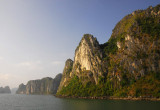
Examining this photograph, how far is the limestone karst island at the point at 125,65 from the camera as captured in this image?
99.8m

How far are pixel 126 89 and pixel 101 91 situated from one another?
22.3 meters

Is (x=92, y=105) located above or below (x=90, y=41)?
below

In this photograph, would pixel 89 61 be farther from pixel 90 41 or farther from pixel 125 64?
pixel 125 64

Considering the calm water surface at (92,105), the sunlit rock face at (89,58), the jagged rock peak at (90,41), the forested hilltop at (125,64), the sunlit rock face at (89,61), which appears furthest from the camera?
the jagged rock peak at (90,41)

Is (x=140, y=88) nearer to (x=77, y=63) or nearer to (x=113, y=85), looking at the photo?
(x=113, y=85)

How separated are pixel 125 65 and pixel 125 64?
860 mm

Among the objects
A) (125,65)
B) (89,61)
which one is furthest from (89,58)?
(125,65)

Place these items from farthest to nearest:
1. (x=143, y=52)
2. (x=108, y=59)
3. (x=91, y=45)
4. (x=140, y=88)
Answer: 1. (x=91, y=45)
2. (x=108, y=59)
3. (x=143, y=52)
4. (x=140, y=88)

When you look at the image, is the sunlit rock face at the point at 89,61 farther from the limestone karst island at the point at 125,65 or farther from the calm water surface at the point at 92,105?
the calm water surface at the point at 92,105

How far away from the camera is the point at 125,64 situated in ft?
383

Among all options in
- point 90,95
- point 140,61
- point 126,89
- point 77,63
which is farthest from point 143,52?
point 77,63

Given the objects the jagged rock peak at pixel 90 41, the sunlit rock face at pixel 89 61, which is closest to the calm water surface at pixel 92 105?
the sunlit rock face at pixel 89 61

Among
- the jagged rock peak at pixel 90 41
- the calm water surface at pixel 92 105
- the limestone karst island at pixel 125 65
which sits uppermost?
the jagged rock peak at pixel 90 41

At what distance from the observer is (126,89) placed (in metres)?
104
